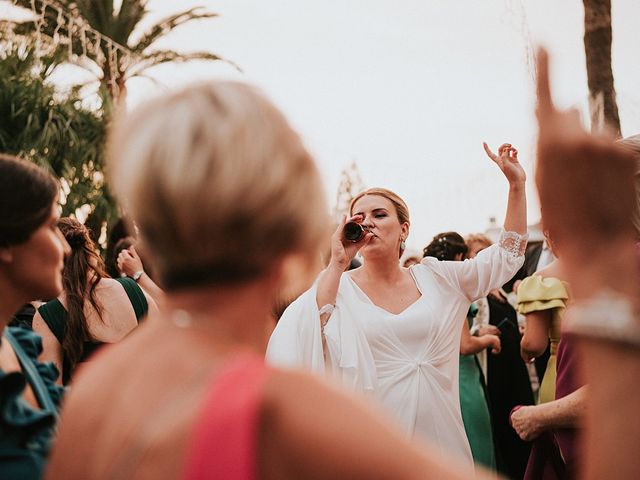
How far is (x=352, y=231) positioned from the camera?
172 inches

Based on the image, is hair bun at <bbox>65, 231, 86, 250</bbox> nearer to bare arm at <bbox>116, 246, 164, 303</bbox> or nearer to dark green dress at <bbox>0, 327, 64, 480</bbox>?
bare arm at <bbox>116, 246, 164, 303</bbox>

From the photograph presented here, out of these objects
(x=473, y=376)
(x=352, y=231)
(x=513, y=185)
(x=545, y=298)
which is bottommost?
(x=473, y=376)

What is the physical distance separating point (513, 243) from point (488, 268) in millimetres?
213

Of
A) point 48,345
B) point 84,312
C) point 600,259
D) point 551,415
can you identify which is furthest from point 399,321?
point 600,259

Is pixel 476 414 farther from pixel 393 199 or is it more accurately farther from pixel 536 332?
pixel 393 199

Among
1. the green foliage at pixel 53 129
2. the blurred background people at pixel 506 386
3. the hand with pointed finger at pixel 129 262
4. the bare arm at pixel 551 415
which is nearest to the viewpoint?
the bare arm at pixel 551 415

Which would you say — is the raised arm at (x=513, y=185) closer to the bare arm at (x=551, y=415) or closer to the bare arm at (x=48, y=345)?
the bare arm at (x=551, y=415)

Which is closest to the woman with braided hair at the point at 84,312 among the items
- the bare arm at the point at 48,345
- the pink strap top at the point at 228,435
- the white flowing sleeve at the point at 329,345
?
the bare arm at the point at 48,345

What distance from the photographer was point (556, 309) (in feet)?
14.8

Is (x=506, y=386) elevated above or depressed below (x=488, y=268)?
below

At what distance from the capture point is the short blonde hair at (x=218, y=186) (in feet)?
3.70

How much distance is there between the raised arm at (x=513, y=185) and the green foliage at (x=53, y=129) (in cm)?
1214

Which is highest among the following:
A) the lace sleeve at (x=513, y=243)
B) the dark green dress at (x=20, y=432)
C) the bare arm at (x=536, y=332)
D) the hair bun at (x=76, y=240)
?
the dark green dress at (x=20, y=432)

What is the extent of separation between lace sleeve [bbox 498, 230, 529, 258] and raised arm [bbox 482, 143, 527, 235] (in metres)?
0.03
